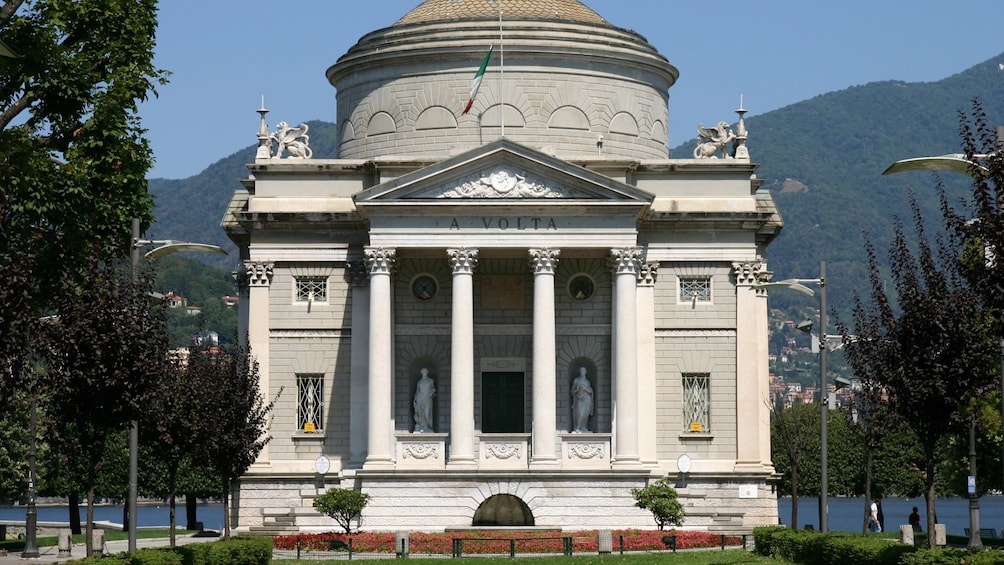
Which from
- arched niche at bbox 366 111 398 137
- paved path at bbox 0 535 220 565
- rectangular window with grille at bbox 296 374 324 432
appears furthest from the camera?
arched niche at bbox 366 111 398 137

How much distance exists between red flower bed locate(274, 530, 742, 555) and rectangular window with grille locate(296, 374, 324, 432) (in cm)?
811

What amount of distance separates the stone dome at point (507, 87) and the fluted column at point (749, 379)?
7081 millimetres

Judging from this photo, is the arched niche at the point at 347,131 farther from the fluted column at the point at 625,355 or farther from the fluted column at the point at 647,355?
the fluted column at the point at 625,355

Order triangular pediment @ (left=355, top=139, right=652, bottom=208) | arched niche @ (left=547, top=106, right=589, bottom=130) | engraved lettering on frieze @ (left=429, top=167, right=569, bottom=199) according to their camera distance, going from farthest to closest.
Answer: arched niche @ (left=547, top=106, right=589, bottom=130) < engraved lettering on frieze @ (left=429, top=167, right=569, bottom=199) < triangular pediment @ (left=355, top=139, right=652, bottom=208)

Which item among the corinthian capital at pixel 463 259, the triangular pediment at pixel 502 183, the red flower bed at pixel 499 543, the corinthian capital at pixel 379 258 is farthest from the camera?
the corinthian capital at pixel 379 258

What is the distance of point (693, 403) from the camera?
63.1 meters

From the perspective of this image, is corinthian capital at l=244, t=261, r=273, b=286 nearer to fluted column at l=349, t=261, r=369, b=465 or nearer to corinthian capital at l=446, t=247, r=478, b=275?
fluted column at l=349, t=261, r=369, b=465

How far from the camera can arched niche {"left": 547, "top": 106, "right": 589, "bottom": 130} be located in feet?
216

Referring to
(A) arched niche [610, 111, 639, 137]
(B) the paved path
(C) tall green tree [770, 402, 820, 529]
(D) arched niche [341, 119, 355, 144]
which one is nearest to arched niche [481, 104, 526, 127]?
(A) arched niche [610, 111, 639, 137]

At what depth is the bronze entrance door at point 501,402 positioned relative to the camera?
6331 centimetres

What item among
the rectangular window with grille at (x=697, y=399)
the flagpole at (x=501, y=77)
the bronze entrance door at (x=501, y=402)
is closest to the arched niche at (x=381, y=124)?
the flagpole at (x=501, y=77)

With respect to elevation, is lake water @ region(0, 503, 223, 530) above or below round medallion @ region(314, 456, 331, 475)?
below

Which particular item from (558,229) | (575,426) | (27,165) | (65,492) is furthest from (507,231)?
(65,492)

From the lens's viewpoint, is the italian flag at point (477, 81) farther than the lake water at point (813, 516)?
No
